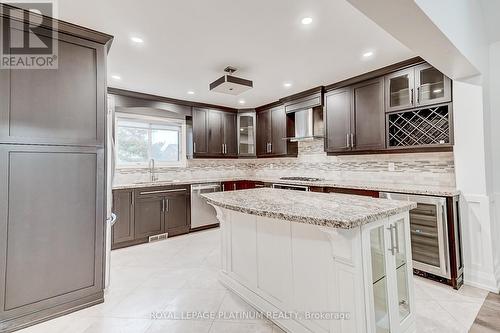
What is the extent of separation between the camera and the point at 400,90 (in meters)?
3.04

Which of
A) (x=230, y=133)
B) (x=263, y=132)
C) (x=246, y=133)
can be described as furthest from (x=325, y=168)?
(x=230, y=133)

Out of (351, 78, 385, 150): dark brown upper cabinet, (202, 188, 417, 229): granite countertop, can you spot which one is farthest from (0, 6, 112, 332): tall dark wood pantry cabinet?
(351, 78, 385, 150): dark brown upper cabinet

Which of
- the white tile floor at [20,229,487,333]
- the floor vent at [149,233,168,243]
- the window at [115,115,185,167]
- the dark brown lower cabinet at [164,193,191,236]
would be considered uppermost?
the window at [115,115,185,167]

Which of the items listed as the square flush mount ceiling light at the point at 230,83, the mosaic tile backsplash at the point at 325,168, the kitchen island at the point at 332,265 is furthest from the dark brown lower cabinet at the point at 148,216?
the kitchen island at the point at 332,265

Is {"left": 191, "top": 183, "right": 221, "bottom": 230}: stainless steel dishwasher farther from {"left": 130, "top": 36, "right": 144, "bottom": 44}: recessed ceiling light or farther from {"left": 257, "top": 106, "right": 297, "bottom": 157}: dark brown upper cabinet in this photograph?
{"left": 130, "top": 36, "right": 144, "bottom": 44}: recessed ceiling light

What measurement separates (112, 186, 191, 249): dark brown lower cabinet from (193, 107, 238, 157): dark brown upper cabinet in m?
0.97

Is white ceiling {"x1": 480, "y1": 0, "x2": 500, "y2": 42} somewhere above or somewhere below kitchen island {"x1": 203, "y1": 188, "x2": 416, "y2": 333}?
above

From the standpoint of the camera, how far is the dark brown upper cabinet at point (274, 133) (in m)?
4.61

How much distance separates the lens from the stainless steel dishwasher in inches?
172

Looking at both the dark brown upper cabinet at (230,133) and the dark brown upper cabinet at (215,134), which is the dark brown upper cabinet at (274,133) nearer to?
the dark brown upper cabinet at (230,133)

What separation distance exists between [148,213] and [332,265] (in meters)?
3.25

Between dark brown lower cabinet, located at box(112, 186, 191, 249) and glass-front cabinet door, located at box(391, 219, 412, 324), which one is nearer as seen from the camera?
glass-front cabinet door, located at box(391, 219, 412, 324)

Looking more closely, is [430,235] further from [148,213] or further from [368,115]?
[148,213]

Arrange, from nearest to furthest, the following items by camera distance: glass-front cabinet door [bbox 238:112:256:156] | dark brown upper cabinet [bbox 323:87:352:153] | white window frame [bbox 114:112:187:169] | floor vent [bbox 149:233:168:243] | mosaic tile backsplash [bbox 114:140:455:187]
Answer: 1. mosaic tile backsplash [bbox 114:140:455:187]
2. dark brown upper cabinet [bbox 323:87:352:153]
3. floor vent [bbox 149:233:168:243]
4. white window frame [bbox 114:112:187:169]
5. glass-front cabinet door [bbox 238:112:256:156]
